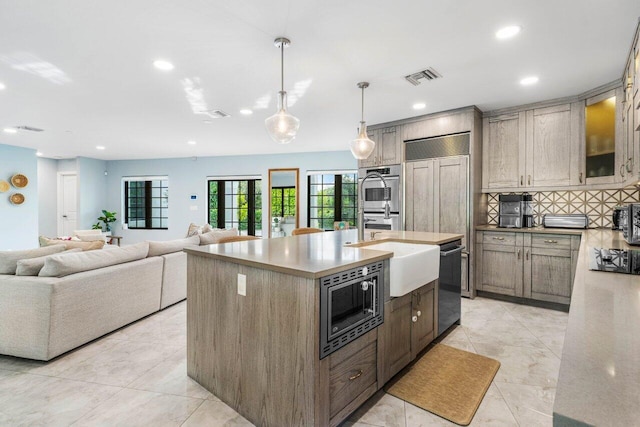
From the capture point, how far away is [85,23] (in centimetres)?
224

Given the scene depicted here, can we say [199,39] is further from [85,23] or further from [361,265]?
[361,265]

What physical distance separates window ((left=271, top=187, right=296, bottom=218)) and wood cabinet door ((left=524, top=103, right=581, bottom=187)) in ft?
16.6

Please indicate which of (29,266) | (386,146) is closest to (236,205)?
(386,146)

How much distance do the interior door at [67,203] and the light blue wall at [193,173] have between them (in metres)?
0.74

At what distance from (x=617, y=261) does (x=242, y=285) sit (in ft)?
6.48

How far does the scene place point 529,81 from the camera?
3.27 metres

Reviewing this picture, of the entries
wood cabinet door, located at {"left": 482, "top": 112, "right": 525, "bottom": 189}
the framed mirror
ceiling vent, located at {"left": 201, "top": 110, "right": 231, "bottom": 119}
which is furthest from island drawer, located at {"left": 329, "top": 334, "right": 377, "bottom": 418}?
the framed mirror

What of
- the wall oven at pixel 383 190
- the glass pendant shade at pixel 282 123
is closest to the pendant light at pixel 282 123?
the glass pendant shade at pixel 282 123

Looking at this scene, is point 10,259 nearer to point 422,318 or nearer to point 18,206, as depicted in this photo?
point 422,318

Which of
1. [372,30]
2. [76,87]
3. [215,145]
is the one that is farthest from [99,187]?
[372,30]

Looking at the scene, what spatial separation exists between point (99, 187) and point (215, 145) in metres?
4.29

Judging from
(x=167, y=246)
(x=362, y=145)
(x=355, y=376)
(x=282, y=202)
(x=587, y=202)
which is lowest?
(x=355, y=376)

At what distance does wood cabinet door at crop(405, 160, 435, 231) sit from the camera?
4.41 metres

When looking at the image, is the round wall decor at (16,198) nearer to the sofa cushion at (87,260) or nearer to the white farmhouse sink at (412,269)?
the sofa cushion at (87,260)
